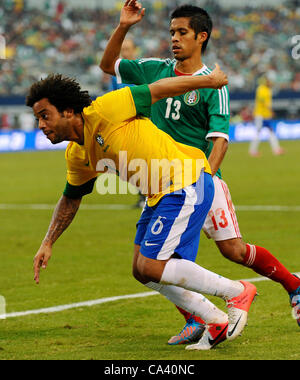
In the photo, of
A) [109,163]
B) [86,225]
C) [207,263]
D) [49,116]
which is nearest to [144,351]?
[109,163]

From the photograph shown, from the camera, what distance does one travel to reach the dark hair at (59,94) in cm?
492

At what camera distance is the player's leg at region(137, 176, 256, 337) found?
5.09m

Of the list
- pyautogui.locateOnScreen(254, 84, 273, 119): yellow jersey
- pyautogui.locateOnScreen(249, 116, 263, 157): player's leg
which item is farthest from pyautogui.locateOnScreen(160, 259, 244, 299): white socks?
pyautogui.locateOnScreen(254, 84, 273, 119): yellow jersey

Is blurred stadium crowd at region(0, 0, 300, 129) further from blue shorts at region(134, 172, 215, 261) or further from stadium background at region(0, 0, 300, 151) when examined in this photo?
blue shorts at region(134, 172, 215, 261)

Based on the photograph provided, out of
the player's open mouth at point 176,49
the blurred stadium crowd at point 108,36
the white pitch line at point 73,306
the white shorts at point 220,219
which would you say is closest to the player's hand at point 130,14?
the player's open mouth at point 176,49

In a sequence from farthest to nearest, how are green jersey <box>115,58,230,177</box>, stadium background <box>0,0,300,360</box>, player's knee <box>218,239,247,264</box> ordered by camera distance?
player's knee <box>218,239,247,264</box>, green jersey <box>115,58,230,177</box>, stadium background <box>0,0,300,360</box>

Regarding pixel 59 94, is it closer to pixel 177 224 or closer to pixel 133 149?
pixel 133 149

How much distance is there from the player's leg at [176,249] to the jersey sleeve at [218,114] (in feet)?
2.58

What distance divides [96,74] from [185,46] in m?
32.3

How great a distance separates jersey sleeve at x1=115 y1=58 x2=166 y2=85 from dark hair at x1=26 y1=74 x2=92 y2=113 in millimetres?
1395

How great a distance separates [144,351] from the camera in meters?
5.33

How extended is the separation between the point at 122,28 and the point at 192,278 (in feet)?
6.84

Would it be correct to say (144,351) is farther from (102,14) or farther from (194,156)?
(102,14)

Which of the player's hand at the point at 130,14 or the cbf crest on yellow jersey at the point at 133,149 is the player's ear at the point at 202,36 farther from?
the cbf crest on yellow jersey at the point at 133,149
